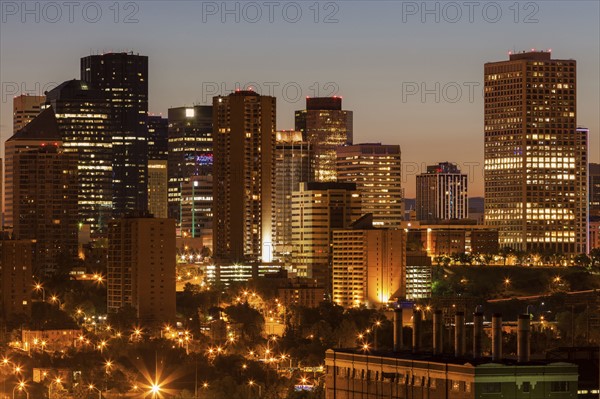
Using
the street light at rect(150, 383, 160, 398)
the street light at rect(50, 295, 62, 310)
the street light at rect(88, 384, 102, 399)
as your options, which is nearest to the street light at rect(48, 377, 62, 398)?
the street light at rect(88, 384, 102, 399)

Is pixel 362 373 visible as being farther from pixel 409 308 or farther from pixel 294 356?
pixel 409 308

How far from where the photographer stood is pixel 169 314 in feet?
617

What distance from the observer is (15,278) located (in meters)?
192

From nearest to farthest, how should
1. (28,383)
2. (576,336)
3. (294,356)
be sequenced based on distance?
(28,383) → (294,356) → (576,336)

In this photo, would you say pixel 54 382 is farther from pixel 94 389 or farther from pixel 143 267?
pixel 143 267

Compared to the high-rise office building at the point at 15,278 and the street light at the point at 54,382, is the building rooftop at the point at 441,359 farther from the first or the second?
the high-rise office building at the point at 15,278

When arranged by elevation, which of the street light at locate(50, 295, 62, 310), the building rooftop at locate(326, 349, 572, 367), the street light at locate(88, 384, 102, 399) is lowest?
the street light at locate(88, 384, 102, 399)

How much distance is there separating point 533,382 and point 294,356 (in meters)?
62.2

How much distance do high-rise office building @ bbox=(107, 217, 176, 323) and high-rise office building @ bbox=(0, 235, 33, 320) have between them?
29.1 ft

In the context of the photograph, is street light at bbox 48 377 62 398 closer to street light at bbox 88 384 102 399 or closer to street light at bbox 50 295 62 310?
street light at bbox 88 384 102 399

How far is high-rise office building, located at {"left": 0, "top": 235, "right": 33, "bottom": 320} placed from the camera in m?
188

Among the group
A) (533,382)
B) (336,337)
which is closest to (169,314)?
(336,337)

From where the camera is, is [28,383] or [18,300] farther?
[18,300]

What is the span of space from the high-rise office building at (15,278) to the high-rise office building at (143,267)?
29.1 ft
